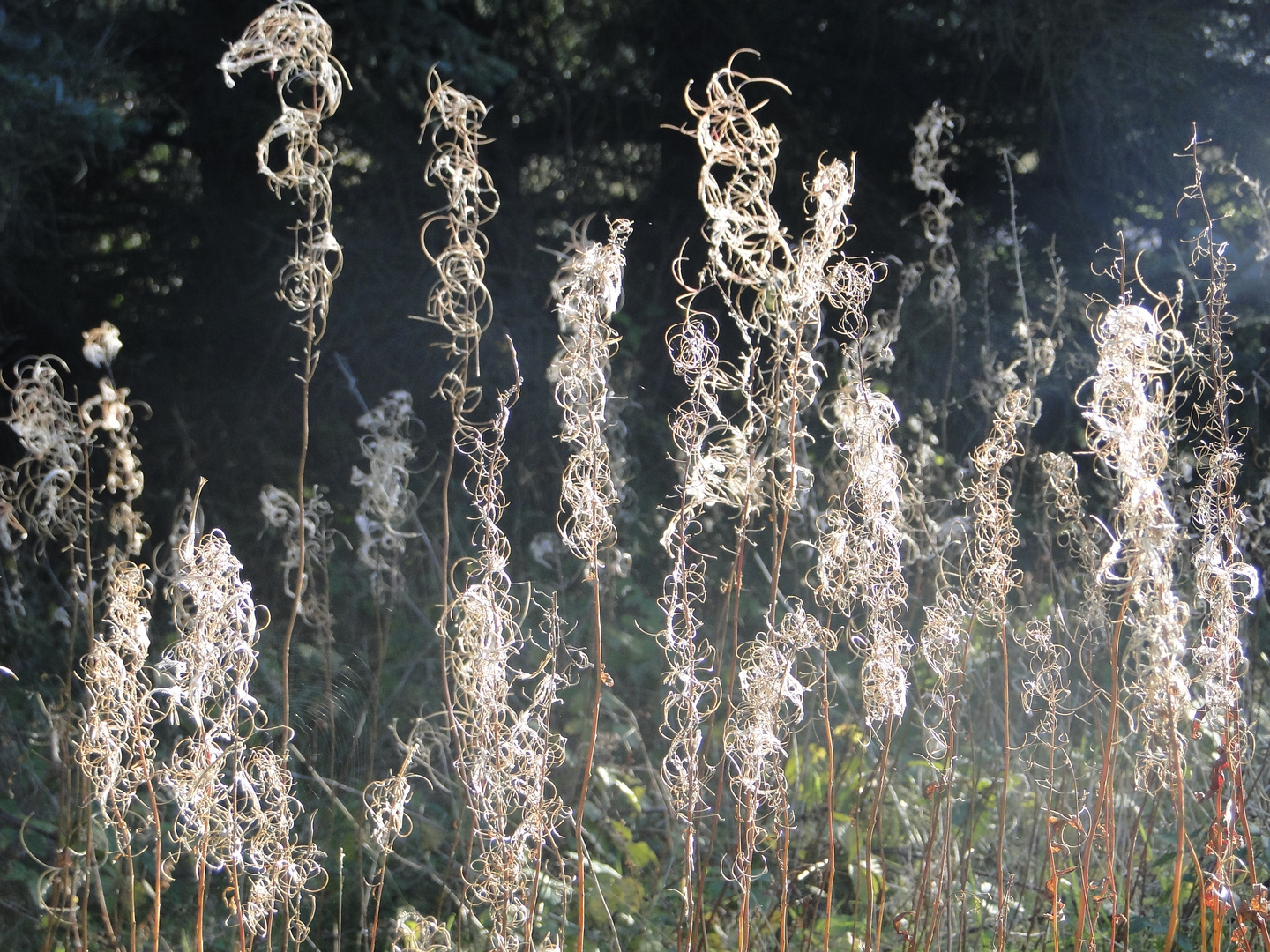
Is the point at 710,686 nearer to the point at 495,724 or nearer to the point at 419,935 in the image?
the point at 495,724

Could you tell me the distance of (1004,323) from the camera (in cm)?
481

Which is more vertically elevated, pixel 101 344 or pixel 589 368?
pixel 101 344

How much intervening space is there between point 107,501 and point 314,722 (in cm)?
260

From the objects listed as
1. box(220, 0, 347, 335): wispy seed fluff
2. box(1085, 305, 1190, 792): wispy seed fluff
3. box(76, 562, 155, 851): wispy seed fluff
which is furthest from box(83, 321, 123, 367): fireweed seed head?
box(1085, 305, 1190, 792): wispy seed fluff

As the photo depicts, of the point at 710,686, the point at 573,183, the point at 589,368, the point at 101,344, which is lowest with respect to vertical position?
the point at 710,686

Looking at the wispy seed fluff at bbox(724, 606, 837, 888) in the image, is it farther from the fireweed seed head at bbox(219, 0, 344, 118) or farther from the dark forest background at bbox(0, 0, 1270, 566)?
the dark forest background at bbox(0, 0, 1270, 566)

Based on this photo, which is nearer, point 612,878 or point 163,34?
point 612,878

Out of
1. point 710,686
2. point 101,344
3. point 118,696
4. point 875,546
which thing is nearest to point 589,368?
point 875,546

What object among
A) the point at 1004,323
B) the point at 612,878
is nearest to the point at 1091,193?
the point at 1004,323

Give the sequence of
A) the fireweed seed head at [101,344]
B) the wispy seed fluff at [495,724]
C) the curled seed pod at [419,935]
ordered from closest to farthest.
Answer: the wispy seed fluff at [495,724]
the curled seed pod at [419,935]
the fireweed seed head at [101,344]

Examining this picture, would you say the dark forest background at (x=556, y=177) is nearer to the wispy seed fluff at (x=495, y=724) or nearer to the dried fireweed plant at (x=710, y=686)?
the dried fireweed plant at (x=710, y=686)

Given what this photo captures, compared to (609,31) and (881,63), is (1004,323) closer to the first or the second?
(881,63)

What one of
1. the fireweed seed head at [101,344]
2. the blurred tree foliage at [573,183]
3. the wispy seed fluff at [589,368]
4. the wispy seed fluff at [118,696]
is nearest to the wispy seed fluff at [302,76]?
the wispy seed fluff at [589,368]

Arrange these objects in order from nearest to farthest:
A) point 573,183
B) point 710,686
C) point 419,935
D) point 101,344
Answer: point 710,686, point 419,935, point 101,344, point 573,183
